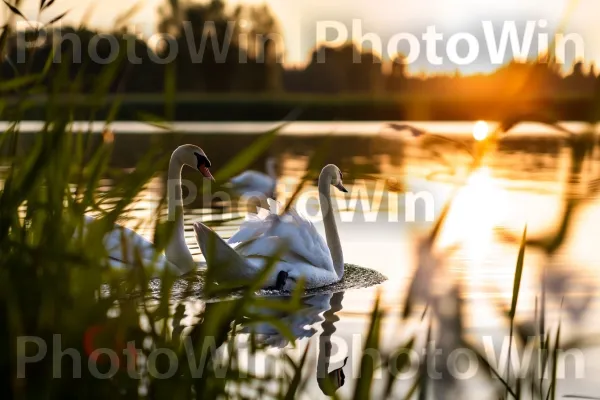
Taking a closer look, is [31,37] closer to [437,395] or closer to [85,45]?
[85,45]

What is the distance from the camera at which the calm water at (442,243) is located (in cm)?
133

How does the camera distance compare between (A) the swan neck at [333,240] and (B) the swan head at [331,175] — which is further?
(B) the swan head at [331,175]

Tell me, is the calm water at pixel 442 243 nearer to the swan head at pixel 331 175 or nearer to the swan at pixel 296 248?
the swan at pixel 296 248

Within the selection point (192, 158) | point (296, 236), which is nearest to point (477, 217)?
point (296, 236)

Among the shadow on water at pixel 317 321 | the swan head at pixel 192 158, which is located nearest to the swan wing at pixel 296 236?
the shadow on water at pixel 317 321

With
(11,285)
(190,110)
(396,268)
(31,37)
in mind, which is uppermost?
(190,110)

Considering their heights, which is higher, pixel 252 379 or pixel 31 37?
pixel 31 37

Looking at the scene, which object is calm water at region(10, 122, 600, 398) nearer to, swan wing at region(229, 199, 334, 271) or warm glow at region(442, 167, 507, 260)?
warm glow at region(442, 167, 507, 260)

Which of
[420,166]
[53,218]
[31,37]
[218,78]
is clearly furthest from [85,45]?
[218,78]

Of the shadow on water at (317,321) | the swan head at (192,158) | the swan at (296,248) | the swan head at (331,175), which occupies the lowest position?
the shadow on water at (317,321)

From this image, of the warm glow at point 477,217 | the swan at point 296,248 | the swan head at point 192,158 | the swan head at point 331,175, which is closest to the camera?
the swan at point 296,248

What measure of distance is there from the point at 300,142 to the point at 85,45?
24.3 m

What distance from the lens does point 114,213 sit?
6.59ft

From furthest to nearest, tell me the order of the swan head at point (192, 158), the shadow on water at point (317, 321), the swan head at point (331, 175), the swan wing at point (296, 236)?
the swan head at point (331, 175) < the swan head at point (192, 158) < the swan wing at point (296, 236) < the shadow on water at point (317, 321)
